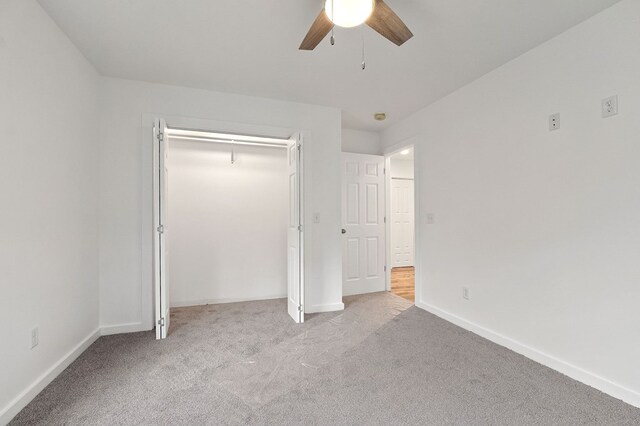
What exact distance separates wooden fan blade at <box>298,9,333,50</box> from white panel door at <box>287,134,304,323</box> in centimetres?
129

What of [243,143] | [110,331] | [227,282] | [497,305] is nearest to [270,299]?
[227,282]

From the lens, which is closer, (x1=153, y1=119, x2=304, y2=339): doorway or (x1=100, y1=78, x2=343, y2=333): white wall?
(x1=100, y1=78, x2=343, y2=333): white wall

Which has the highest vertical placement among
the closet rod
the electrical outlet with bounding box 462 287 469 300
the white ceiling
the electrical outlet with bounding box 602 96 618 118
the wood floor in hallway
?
the white ceiling

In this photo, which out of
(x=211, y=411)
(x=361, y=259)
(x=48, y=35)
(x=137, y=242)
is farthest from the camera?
(x=361, y=259)

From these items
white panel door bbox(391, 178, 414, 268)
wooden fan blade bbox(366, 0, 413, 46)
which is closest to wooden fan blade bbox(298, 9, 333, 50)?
wooden fan blade bbox(366, 0, 413, 46)

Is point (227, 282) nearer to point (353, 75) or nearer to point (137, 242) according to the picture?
point (137, 242)

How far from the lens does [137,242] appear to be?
2830 mm

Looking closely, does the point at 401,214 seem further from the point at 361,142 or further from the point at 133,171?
the point at 133,171

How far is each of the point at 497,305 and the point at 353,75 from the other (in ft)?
8.50

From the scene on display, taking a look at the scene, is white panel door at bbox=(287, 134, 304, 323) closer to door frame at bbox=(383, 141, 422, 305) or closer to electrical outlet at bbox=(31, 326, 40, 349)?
door frame at bbox=(383, 141, 422, 305)

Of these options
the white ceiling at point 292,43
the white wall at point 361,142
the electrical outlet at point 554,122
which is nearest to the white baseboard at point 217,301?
the white wall at point 361,142

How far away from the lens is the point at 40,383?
1825mm

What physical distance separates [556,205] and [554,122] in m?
0.65

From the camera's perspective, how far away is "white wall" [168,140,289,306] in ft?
11.9
